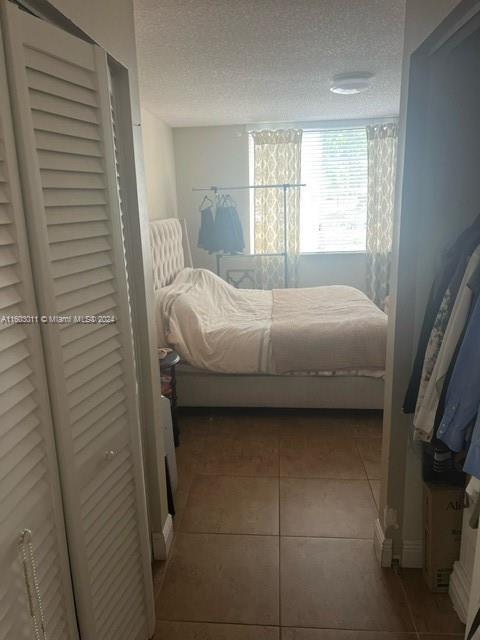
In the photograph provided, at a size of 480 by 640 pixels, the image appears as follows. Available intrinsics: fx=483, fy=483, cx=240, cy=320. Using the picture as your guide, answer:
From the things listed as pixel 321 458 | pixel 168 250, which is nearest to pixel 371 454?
pixel 321 458

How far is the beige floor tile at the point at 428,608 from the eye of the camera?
5.82ft

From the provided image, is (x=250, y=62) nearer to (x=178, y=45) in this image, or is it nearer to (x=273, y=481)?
(x=178, y=45)

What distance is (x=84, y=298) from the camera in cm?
125

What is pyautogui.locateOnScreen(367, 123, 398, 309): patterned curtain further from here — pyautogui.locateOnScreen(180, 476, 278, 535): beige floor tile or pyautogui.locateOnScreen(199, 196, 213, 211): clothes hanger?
pyautogui.locateOnScreen(180, 476, 278, 535): beige floor tile

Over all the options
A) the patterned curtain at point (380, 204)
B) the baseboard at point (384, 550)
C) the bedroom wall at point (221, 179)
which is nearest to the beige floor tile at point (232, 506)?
the baseboard at point (384, 550)

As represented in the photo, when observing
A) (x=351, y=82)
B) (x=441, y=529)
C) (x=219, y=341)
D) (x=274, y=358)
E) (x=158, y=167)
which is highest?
(x=351, y=82)

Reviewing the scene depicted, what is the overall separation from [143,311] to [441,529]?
56.7 inches

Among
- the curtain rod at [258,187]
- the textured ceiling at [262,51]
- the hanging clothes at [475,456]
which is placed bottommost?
the hanging clothes at [475,456]

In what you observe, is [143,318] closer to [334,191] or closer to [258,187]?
[258,187]

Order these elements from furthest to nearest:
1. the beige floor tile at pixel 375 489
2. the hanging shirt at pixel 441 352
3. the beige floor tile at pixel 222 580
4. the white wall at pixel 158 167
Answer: the white wall at pixel 158 167 → the beige floor tile at pixel 375 489 → the beige floor tile at pixel 222 580 → the hanging shirt at pixel 441 352

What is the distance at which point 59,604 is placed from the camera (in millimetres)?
1180

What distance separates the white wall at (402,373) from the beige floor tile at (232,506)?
2.06ft

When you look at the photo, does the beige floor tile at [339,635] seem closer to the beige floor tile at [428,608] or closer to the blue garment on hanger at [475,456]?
the beige floor tile at [428,608]

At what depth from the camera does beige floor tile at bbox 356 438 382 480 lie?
2787 millimetres
